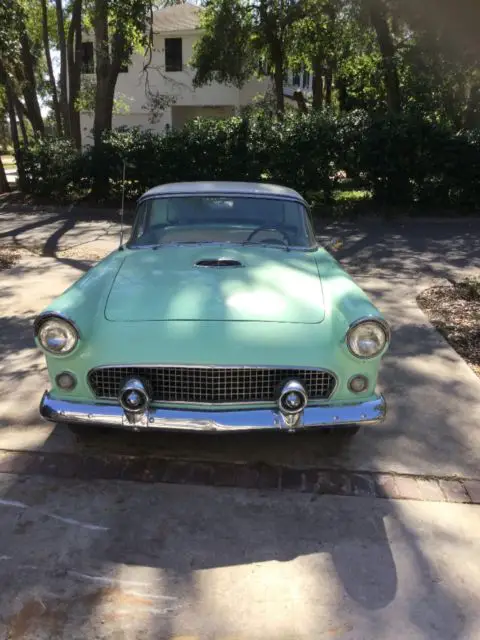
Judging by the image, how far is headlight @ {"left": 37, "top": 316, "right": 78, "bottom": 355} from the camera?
300 cm

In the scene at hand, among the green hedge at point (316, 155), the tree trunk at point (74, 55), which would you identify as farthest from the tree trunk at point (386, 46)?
the tree trunk at point (74, 55)

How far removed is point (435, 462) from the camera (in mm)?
3340

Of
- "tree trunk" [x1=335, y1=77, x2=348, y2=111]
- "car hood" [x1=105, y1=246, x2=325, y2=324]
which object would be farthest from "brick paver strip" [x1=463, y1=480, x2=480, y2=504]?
"tree trunk" [x1=335, y1=77, x2=348, y2=111]

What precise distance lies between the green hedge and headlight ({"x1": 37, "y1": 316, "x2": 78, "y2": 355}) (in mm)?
10569

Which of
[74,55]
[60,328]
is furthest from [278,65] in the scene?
[60,328]

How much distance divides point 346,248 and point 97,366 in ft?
24.2

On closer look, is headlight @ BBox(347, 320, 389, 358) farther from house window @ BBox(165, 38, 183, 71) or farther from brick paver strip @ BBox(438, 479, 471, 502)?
house window @ BBox(165, 38, 183, 71)

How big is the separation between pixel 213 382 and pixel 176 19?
3208cm

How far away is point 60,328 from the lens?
119 inches

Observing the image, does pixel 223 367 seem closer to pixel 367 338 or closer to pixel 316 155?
pixel 367 338

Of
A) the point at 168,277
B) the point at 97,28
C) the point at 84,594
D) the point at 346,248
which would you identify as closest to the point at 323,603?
the point at 84,594

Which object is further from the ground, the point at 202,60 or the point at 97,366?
the point at 202,60

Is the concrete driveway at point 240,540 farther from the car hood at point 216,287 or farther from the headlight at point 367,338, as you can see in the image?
the car hood at point 216,287

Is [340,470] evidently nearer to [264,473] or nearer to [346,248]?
[264,473]
